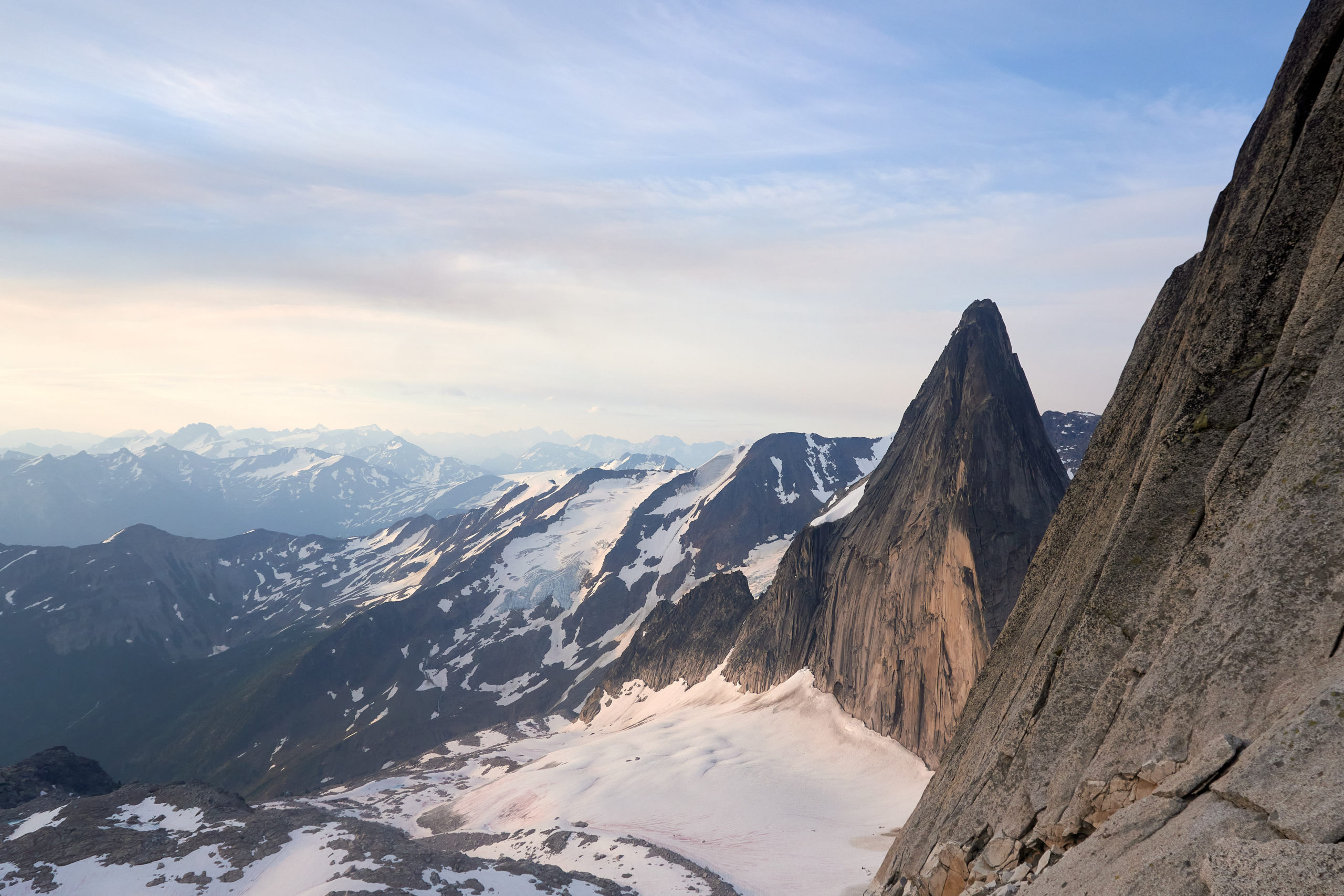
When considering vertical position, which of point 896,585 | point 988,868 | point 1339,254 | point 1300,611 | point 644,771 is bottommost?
point 644,771

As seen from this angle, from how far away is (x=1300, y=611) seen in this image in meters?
10.9

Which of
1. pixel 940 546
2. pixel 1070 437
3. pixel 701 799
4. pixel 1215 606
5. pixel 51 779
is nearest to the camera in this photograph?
pixel 1215 606

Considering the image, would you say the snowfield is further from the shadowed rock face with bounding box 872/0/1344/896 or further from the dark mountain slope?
the dark mountain slope

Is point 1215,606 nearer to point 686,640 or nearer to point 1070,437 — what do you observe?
point 686,640

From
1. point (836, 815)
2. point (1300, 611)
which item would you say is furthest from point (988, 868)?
point (836, 815)

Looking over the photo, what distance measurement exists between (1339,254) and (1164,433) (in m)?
4.28

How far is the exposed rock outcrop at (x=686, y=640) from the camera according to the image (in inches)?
5246

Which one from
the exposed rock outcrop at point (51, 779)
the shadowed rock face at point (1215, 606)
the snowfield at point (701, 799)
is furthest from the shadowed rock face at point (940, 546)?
the exposed rock outcrop at point (51, 779)

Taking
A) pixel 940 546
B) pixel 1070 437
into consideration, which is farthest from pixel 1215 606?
pixel 1070 437

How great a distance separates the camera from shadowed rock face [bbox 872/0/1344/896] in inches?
377

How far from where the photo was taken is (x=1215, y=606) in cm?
1231

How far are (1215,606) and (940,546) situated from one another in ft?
213

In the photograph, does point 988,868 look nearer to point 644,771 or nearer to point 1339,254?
point 1339,254

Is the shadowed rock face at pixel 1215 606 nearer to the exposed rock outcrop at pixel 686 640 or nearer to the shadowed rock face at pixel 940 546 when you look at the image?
the shadowed rock face at pixel 940 546
